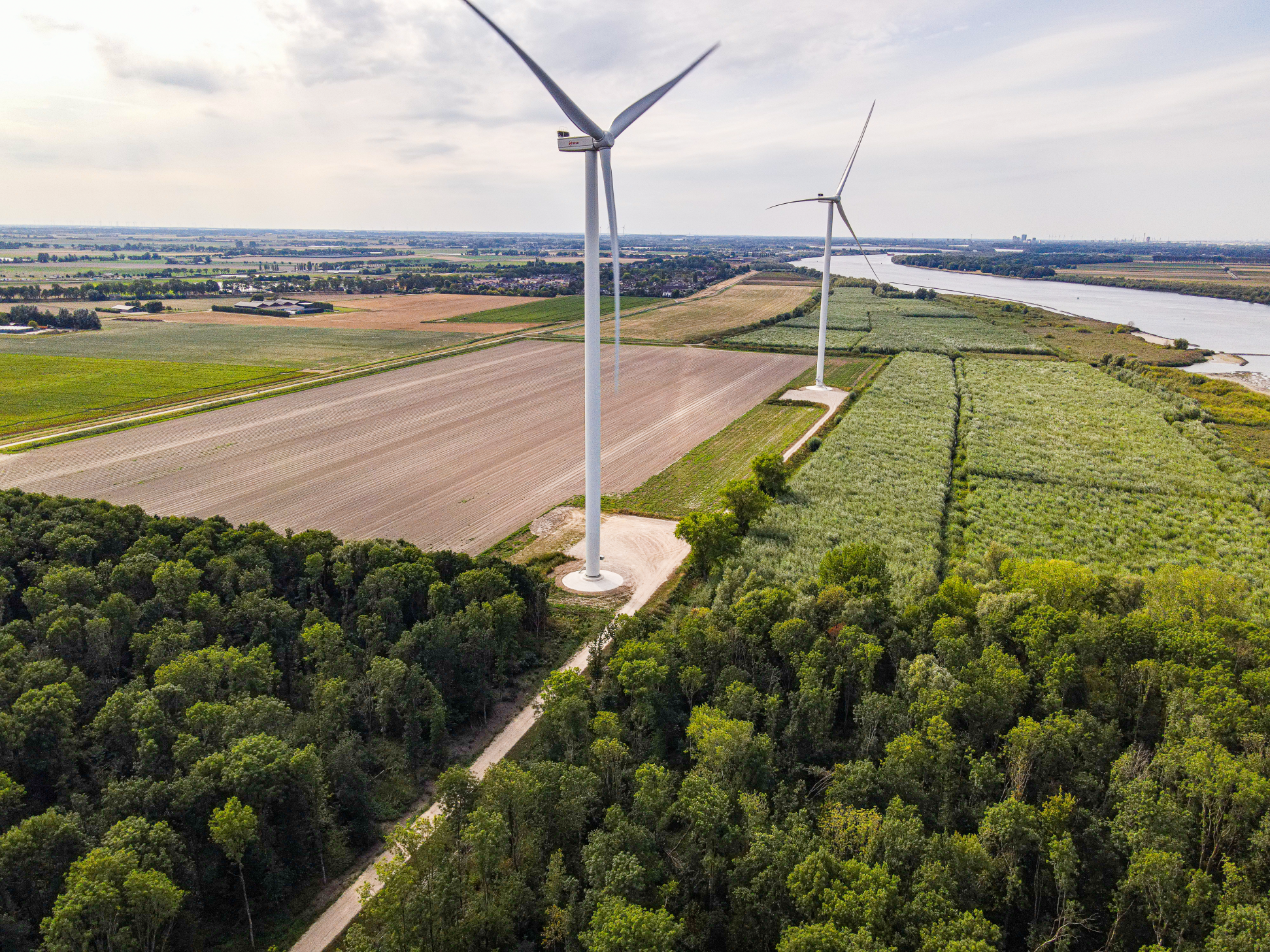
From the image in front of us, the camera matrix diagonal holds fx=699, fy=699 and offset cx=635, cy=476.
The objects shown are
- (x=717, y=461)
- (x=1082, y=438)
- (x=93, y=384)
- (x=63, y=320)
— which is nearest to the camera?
(x=717, y=461)

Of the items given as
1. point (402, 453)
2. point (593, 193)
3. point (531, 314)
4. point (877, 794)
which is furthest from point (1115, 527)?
point (531, 314)

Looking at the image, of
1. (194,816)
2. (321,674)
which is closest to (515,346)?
(321,674)

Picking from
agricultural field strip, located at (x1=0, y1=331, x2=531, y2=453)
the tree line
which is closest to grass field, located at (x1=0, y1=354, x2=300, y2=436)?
agricultural field strip, located at (x1=0, y1=331, x2=531, y2=453)

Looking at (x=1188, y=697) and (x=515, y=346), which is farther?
(x=515, y=346)

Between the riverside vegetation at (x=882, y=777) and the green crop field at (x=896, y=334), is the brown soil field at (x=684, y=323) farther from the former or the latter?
the riverside vegetation at (x=882, y=777)

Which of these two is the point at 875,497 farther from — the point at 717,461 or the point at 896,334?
the point at 896,334

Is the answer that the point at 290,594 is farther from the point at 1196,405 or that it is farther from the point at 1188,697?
the point at 1196,405
